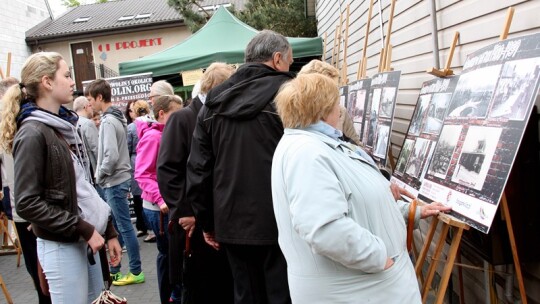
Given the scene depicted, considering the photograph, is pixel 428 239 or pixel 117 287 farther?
pixel 117 287

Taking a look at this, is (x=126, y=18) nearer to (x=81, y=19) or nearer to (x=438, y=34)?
(x=81, y=19)

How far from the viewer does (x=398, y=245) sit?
2.12 meters

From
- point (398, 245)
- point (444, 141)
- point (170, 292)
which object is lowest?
point (170, 292)

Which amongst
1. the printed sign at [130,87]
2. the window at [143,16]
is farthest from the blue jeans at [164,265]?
the window at [143,16]

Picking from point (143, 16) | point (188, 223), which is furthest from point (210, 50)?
point (143, 16)

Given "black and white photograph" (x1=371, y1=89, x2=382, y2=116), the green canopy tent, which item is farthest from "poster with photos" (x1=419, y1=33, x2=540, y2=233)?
the green canopy tent

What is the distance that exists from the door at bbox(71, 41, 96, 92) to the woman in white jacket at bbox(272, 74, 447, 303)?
28579mm

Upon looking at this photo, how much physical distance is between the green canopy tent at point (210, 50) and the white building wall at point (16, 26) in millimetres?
17601

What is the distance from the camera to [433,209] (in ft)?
7.98

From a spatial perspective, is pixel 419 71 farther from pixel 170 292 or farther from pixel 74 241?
pixel 74 241

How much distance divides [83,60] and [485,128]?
29333 mm

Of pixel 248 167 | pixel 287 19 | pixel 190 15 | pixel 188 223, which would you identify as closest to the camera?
pixel 248 167

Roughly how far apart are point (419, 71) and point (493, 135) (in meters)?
2.42

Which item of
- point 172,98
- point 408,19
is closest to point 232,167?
point 172,98
